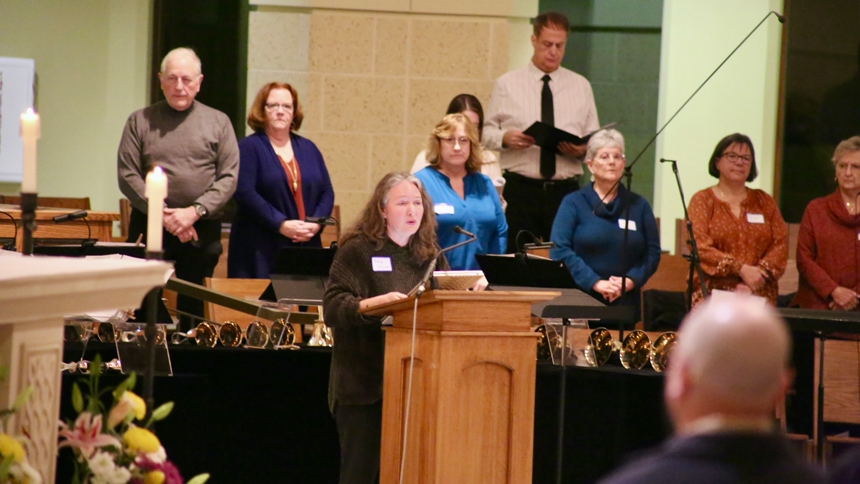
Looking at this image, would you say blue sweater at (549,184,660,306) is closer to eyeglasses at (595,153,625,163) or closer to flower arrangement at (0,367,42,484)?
eyeglasses at (595,153,625,163)

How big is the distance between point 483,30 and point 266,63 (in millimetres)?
1538

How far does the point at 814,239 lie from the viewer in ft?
19.2

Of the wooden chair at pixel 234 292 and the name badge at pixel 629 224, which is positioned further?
the name badge at pixel 629 224

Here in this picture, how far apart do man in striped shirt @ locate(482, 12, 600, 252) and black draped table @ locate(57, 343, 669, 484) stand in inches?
75.8

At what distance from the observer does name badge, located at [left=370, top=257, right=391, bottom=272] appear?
3.94 m

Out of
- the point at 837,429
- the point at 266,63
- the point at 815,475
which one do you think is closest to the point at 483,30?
the point at 266,63

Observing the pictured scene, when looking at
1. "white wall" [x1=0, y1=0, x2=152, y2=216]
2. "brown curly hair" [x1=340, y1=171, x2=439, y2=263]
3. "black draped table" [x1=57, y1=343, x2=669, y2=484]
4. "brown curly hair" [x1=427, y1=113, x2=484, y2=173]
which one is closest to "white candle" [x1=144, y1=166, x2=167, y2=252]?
"brown curly hair" [x1=340, y1=171, x2=439, y2=263]

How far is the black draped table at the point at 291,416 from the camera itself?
4.22 meters

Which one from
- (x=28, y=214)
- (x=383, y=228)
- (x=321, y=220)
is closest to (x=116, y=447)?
(x=28, y=214)

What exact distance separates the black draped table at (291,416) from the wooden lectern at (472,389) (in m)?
0.72

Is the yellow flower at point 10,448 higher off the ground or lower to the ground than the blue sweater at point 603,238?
lower

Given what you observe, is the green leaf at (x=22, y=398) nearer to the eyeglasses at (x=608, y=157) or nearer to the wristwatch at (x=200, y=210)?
the wristwatch at (x=200, y=210)

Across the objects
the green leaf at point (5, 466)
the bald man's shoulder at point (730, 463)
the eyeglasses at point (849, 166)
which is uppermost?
the eyeglasses at point (849, 166)

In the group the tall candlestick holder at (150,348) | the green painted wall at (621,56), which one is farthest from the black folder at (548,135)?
the tall candlestick holder at (150,348)
